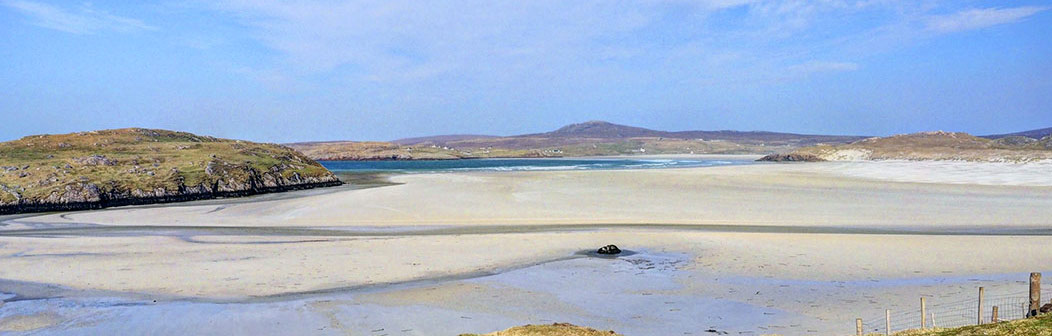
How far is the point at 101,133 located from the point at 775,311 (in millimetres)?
73004

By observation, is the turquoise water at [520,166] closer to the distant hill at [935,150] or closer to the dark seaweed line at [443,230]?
the distant hill at [935,150]

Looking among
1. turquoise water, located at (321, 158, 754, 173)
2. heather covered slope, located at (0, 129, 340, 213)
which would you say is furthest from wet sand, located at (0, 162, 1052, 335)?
turquoise water, located at (321, 158, 754, 173)

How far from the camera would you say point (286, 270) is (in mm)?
18578

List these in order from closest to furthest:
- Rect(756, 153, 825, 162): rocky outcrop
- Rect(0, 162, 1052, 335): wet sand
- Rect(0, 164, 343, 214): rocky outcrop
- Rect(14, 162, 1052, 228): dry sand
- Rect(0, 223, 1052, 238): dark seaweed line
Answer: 1. Rect(0, 162, 1052, 335): wet sand
2. Rect(0, 223, 1052, 238): dark seaweed line
3. Rect(14, 162, 1052, 228): dry sand
4. Rect(0, 164, 343, 214): rocky outcrop
5. Rect(756, 153, 825, 162): rocky outcrop

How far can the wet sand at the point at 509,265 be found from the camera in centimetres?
1338

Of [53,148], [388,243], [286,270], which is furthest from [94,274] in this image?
[53,148]

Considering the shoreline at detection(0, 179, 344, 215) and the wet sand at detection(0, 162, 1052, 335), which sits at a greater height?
the shoreline at detection(0, 179, 344, 215)

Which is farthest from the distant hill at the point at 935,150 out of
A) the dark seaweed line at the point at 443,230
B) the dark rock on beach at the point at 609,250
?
the dark rock on beach at the point at 609,250

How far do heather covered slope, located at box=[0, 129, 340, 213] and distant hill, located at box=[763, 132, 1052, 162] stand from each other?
79.6 meters

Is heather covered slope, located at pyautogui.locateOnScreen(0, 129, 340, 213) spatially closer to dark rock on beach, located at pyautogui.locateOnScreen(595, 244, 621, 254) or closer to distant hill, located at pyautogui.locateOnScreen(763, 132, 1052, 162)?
dark rock on beach, located at pyautogui.locateOnScreen(595, 244, 621, 254)

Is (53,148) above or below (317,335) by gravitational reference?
above

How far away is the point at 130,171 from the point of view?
47.6m

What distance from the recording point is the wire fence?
1199 cm

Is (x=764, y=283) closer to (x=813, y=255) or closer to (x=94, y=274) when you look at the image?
(x=813, y=255)
